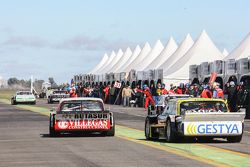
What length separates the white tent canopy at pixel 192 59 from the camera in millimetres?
58688

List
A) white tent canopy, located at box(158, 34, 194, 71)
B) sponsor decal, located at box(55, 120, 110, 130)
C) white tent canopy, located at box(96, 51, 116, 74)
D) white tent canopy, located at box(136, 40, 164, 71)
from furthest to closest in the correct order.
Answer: white tent canopy, located at box(96, 51, 116, 74) → white tent canopy, located at box(136, 40, 164, 71) → white tent canopy, located at box(158, 34, 194, 71) → sponsor decal, located at box(55, 120, 110, 130)

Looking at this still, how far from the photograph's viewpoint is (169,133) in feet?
68.7

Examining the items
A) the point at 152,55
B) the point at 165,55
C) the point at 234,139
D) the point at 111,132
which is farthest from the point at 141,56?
the point at 234,139

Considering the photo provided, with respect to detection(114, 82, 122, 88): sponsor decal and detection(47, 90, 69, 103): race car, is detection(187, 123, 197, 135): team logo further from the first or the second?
detection(47, 90, 69, 103): race car

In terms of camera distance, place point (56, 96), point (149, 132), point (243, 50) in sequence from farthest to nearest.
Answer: point (56, 96) < point (243, 50) < point (149, 132)

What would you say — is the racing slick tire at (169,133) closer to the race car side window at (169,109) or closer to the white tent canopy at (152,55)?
the race car side window at (169,109)

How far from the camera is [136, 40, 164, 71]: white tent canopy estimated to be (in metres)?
80.9

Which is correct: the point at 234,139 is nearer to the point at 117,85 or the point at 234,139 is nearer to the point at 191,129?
the point at 191,129

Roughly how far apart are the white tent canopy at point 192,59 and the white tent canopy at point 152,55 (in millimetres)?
21044

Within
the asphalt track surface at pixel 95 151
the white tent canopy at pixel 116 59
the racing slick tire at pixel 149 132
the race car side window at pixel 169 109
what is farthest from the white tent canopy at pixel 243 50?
the white tent canopy at pixel 116 59

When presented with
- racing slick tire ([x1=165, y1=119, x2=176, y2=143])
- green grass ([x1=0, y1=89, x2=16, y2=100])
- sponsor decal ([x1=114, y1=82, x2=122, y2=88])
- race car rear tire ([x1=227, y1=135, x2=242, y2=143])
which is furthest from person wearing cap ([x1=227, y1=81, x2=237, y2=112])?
green grass ([x1=0, y1=89, x2=16, y2=100])

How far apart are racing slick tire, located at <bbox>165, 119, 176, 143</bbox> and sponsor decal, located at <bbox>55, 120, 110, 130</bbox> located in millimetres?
2990

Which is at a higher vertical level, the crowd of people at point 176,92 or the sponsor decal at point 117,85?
the sponsor decal at point 117,85

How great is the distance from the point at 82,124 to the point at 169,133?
3.77 metres
